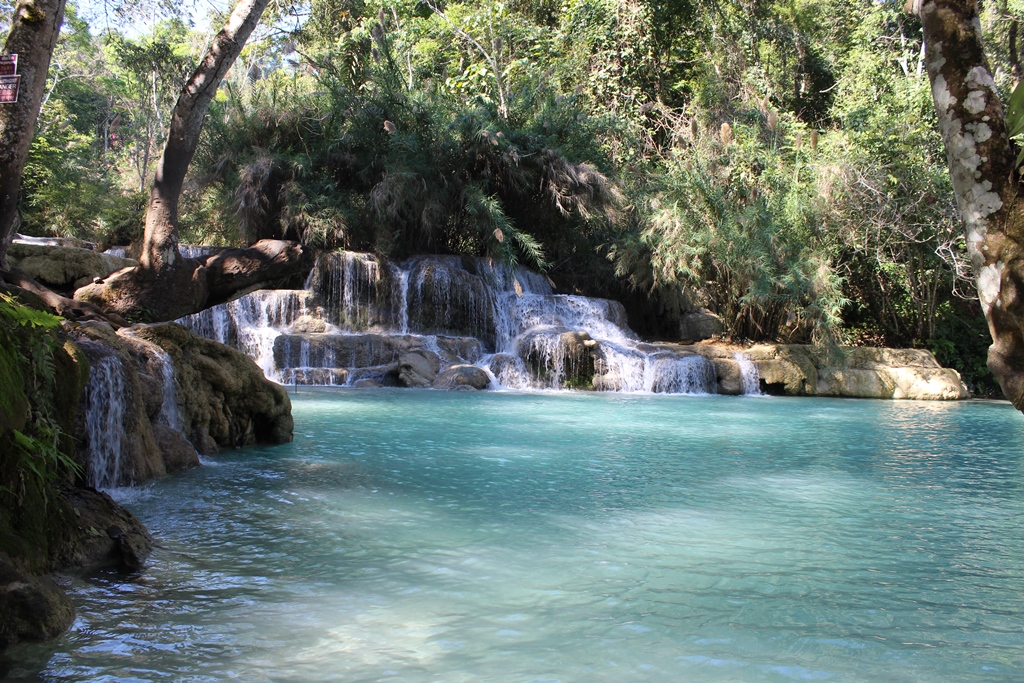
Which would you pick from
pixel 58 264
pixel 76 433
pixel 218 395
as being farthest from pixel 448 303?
pixel 76 433

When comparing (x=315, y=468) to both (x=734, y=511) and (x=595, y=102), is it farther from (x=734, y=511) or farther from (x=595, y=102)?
(x=595, y=102)

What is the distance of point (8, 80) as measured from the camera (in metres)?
5.04

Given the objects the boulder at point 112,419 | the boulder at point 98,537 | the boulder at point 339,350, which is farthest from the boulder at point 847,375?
the boulder at point 98,537

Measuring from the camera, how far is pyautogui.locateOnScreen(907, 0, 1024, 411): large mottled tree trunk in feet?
7.98

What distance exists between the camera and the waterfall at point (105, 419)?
4914 mm

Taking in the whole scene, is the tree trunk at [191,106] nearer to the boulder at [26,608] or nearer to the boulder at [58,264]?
the boulder at [58,264]

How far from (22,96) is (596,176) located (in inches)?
542

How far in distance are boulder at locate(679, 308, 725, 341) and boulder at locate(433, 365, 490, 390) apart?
6266mm

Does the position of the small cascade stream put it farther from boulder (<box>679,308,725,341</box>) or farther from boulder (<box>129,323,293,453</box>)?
boulder (<box>129,323,293,453</box>)

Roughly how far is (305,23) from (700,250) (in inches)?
501

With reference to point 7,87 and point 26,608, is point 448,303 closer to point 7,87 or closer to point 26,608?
point 7,87

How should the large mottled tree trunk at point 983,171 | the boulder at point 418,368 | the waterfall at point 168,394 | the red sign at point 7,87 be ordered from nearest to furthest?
the large mottled tree trunk at point 983,171 < the red sign at point 7,87 < the waterfall at point 168,394 < the boulder at point 418,368

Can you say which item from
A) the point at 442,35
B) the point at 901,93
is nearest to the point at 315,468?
the point at 901,93

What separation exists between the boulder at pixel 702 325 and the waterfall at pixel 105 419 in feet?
48.2
